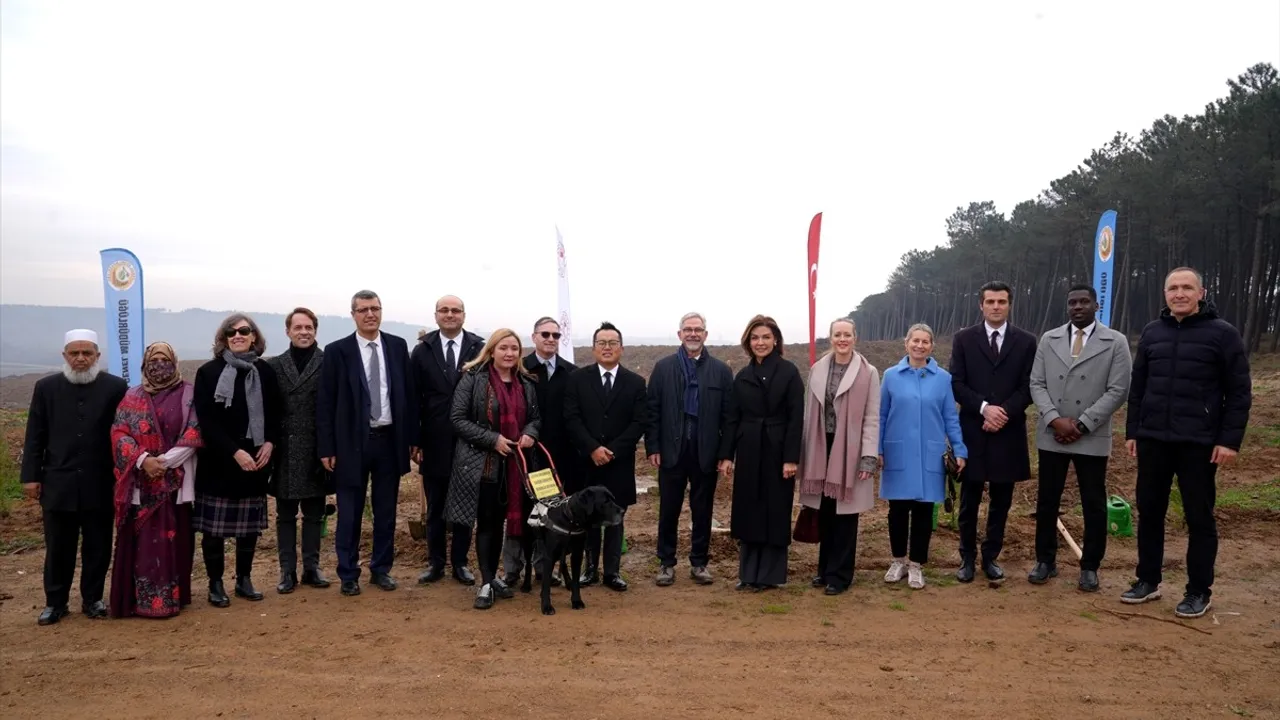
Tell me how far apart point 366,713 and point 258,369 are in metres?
2.59

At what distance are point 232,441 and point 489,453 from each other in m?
1.65

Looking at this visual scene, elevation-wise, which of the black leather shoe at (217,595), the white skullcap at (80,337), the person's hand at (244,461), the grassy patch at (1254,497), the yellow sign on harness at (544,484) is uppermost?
the white skullcap at (80,337)

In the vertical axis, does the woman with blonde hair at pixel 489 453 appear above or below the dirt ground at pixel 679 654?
above

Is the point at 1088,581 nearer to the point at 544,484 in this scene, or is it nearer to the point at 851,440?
the point at 851,440

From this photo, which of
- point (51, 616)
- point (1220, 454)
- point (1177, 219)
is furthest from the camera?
point (1177, 219)

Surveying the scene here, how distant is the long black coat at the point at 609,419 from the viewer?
5.47 m

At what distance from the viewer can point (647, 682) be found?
3.91m

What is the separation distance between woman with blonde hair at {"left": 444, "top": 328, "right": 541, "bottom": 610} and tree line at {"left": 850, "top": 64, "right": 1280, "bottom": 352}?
1363 centimetres

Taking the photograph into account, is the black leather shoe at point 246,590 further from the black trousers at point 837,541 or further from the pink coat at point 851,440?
the black trousers at point 837,541

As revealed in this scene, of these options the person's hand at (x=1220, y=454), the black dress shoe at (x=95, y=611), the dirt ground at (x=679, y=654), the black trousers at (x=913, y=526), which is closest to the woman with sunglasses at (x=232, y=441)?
the dirt ground at (x=679, y=654)

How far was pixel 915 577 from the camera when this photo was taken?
5477 millimetres

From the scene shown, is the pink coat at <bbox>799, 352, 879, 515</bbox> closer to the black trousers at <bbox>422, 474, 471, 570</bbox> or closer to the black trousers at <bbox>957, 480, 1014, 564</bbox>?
the black trousers at <bbox>957, 480, 1014, 564</bbox>

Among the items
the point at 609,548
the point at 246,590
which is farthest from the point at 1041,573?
the point at 246,590

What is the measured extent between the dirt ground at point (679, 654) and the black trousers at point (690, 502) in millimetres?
252
